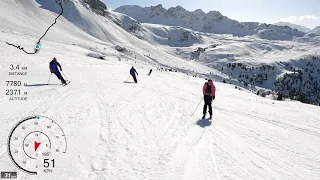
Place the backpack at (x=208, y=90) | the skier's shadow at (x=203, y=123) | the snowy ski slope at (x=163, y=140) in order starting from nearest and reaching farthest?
1. the snowy ski slope at (x=163, y=140)
2. the skier's shadow at (x=203, y=123)
3. the backpack at (x=208, y=90)

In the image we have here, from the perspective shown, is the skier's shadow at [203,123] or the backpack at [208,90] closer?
the skier's shadow at [203,123]

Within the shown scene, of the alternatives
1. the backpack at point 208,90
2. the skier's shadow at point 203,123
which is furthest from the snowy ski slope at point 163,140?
the backpack at point 208,90

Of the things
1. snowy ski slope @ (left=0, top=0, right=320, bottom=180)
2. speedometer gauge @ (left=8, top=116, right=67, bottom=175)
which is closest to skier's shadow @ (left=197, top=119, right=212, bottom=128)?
snowy ski slope @ (left=0, top=0, right=320, bottom=180)

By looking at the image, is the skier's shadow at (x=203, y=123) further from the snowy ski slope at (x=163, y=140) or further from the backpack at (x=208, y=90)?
the backpack at (x=208, y=90)

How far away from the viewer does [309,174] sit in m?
8.00

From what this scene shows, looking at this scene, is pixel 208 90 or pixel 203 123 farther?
pixel 208 90

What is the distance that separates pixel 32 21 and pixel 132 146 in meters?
152

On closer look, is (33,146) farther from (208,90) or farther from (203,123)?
(208,90)

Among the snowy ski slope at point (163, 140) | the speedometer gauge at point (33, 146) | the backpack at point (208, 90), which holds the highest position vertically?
the backpack at point (208, 90)

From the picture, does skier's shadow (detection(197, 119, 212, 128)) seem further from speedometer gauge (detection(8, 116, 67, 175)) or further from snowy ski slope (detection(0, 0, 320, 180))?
speedometer gauge (detection(8, 116, 67, 175))

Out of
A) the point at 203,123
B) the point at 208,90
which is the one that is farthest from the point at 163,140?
the point at 208,90

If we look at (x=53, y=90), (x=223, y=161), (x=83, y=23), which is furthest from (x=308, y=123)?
(x=83, y=23)

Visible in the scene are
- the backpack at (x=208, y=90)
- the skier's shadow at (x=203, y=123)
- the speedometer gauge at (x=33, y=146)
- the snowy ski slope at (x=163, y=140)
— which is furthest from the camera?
the backpack at (x=208, y=90)

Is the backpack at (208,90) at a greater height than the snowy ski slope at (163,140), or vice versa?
the backpack at (208,90)
